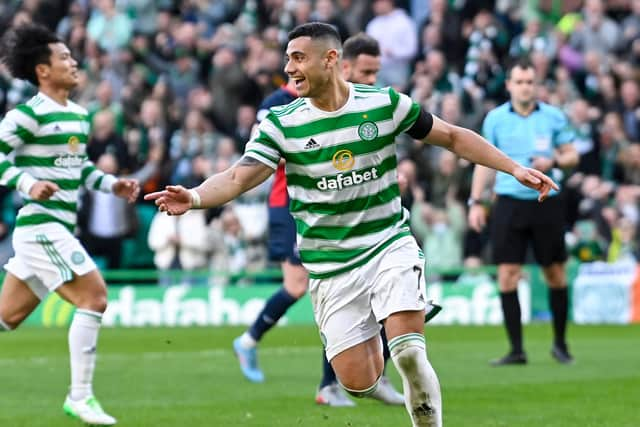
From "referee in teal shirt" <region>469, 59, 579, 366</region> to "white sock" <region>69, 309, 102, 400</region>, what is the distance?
5.12 m

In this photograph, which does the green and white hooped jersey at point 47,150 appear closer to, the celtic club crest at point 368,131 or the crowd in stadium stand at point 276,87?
the celtic club crest at point 368,131

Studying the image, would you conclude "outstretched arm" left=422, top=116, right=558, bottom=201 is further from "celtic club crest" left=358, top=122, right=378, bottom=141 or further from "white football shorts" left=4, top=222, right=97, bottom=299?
"white football shorts" left=4, top=222, right=97, bottom=299

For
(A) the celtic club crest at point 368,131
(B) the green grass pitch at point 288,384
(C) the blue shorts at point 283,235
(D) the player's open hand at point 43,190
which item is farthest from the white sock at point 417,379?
(C) the blue shorts at point 283,235

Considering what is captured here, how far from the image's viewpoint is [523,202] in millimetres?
13477

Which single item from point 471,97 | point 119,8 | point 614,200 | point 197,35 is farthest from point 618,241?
point 119,8

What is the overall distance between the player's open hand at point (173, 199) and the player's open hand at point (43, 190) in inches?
86.2

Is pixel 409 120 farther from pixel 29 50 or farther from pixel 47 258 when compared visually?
pixel 29 50

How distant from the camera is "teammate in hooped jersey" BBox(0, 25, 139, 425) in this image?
31.1 ft

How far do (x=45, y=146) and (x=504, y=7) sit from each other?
1446 cm

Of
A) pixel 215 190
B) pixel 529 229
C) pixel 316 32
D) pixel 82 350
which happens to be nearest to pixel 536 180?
pixel 316 32

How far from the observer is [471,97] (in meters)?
21.3

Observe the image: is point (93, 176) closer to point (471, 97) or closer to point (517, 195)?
point (517, 195)

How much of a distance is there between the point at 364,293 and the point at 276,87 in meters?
14.2

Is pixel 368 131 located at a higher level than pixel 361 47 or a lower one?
lower
